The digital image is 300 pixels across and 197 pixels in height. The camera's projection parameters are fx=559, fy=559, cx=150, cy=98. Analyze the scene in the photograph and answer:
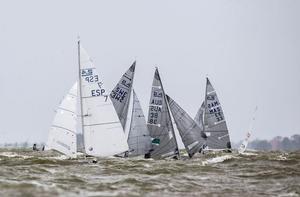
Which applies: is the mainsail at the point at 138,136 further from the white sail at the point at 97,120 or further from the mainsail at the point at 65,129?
the white sail at the point at 97,120

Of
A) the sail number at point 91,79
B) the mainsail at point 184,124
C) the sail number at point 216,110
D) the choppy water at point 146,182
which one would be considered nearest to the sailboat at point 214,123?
the sail number at point 216,110

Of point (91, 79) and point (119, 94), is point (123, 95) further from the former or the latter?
point (91, 79)

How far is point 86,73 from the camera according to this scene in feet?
129

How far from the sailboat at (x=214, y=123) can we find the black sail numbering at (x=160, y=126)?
16.9 m

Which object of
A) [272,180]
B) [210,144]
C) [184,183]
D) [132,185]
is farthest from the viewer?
[210,144]

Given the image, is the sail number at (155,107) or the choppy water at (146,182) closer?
the choppy water at (146,182)

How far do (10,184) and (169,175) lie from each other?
34.5ft

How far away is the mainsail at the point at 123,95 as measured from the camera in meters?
48.5

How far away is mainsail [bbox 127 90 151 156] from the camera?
46812 mm

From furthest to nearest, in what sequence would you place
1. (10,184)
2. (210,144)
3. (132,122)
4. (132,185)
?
(210,144) < (132,122) < (132,185) < (10,184)

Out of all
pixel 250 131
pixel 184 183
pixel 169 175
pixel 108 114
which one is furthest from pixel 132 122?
pixel 250 131

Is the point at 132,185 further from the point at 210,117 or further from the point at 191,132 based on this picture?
the point at 210,117

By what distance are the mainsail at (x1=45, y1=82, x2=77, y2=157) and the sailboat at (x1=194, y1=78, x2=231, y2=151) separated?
77.0 ft

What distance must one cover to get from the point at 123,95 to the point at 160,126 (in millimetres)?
4226
